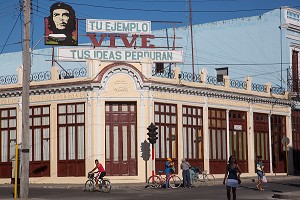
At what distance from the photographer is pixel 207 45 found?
5353cm

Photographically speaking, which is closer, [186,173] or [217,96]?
[186,173]

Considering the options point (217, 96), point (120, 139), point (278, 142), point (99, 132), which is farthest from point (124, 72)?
point (278, 142)

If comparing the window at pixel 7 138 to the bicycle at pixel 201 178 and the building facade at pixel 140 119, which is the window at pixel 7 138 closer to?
the building facade at pixel 140 119

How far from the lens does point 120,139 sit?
3781cm

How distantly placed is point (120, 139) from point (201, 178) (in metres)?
6.22

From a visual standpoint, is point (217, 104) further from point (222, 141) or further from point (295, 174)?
point (295, 174)

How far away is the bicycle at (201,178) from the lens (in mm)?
36094

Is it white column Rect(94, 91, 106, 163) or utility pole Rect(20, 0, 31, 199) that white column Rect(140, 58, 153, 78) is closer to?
white column Rect(94, 91, 106, 163)

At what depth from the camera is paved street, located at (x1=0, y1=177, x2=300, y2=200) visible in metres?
26.9

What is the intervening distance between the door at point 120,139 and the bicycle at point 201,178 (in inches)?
144

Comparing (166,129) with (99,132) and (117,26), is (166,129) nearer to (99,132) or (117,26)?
(99,132)

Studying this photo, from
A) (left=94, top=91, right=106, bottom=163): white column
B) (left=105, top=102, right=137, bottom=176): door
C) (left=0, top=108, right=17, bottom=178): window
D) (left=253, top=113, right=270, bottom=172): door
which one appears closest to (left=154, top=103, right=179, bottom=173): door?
(left=105, top=102, right=137, bottom=176): door

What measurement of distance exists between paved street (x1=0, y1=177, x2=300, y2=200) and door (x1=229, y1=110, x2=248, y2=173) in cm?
456

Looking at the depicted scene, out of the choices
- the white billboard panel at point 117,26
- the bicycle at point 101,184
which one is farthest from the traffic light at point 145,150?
the white billboard panel at point 117,26
